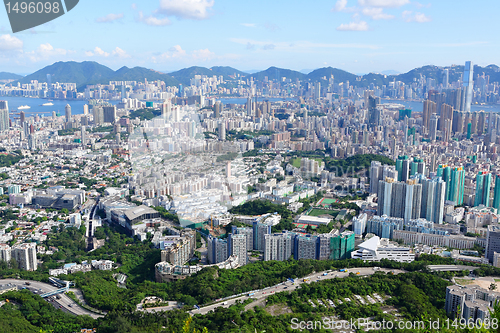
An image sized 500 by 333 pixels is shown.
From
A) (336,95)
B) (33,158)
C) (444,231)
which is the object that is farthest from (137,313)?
(336,95)

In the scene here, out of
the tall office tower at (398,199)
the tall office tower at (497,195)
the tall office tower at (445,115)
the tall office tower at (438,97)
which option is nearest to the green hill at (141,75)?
the tall office tower at (438,97)

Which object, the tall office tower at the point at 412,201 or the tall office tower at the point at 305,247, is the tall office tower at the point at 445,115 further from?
the tall office tower at the point at 305,247

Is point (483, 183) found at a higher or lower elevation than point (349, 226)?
higher

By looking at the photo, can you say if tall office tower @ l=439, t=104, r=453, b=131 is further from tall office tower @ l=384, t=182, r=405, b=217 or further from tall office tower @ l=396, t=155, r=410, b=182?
tall office tower @ l=384, t=182, r=405, b=217

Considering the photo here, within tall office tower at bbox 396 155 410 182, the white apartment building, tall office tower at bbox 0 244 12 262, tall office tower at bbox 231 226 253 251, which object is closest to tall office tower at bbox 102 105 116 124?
tall office tower at bbox 396 155 410 182

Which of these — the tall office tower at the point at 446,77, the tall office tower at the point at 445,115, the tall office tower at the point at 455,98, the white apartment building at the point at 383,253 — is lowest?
the white apartment building at the point at 383,253

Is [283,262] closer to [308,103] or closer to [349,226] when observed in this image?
[349,226]

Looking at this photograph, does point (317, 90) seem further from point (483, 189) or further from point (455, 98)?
point (483, 189)
